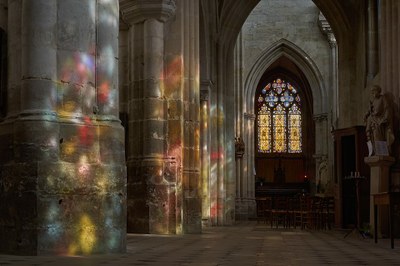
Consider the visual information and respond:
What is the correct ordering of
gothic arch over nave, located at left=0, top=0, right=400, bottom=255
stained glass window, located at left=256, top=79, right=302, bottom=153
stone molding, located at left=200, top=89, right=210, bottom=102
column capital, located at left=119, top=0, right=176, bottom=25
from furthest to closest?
stained glass window, located at left=256, top=79, right=302, bottom=153 < stone molding, located at left=200, top=89, right=210, bottom=102 < column capital, located at left=119, top=0, right=176, bottom=25 < gothic arch over nave, located at left=0, top=0, right=400, bottom=255

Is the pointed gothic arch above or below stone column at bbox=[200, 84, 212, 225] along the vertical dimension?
above

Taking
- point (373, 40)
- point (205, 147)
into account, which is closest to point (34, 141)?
point (205, 147)

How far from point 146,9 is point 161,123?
7.78 feet

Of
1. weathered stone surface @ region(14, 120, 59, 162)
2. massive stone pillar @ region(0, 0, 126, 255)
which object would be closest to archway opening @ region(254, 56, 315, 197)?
massive stone pillar @ region(0, 0, 126, 255)

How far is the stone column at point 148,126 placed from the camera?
46.2 feet

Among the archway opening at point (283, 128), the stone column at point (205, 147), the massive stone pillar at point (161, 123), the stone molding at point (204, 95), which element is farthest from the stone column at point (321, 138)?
the massive stone pillar at point (161, 123)

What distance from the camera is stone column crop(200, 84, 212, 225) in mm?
22625

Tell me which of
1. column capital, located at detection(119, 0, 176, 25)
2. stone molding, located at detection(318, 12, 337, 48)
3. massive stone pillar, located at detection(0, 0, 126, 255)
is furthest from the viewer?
stone molding, located at detection(318, 12, 337, 48)

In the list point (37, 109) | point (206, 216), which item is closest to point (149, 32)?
point (37, 109)

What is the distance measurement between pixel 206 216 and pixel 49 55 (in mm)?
15163

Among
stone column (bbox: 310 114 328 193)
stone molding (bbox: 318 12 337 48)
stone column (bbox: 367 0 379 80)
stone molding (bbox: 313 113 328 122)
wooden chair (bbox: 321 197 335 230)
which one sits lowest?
wooden chair (bbox: 321 197 335 230)

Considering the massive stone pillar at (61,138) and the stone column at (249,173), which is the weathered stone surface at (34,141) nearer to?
the massive stone pillar at (61,138)

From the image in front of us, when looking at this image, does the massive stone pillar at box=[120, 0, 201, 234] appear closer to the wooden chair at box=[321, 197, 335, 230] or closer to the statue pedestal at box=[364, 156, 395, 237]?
the statue pedestal at box=[364, 156, 395, 237]

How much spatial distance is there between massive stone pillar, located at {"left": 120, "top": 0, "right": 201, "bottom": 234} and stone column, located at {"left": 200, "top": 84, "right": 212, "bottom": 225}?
674 cm
